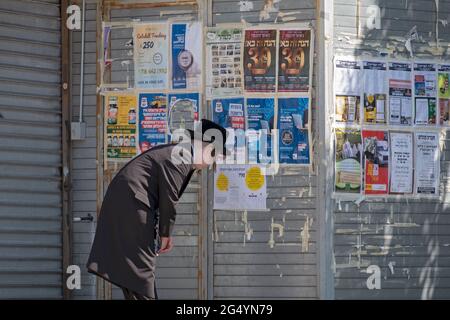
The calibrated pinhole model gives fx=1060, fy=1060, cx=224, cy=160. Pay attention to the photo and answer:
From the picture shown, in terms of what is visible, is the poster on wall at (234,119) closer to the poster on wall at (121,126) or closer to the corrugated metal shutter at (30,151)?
the poster on wall at (121,126)

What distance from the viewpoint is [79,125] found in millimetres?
10281

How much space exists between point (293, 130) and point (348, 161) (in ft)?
1.95

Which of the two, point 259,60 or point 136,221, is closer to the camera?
point 136,221

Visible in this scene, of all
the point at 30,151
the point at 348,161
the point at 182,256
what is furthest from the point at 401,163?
the point at 30,151

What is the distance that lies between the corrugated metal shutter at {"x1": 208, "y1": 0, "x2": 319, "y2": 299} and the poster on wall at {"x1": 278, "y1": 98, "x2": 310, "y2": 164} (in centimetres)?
9

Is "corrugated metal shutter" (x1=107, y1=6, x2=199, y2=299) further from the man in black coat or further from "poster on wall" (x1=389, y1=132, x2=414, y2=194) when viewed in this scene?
"poster on wall" (x1=389, y1=132, x2=414, y2=194)

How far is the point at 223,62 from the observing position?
1008 cm

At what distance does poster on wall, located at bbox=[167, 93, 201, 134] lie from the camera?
10.1 meters

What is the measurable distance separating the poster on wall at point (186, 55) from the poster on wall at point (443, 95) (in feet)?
7.58

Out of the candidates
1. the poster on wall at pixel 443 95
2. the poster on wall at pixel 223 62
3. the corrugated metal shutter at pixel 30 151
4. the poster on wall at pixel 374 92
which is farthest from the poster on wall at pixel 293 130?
the corrugated metal shutter at pixel 30 151

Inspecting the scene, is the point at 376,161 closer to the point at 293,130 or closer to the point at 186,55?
the point at 293,130

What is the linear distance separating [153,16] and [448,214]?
342 cm

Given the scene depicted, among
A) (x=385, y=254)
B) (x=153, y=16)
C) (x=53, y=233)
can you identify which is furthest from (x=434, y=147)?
(x=53, y=233)

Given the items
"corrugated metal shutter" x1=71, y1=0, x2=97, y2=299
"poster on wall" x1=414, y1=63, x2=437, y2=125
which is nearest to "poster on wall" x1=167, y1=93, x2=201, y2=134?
"corrugated metal shutter" x1=71, y1=0, x2=97, y2=299
